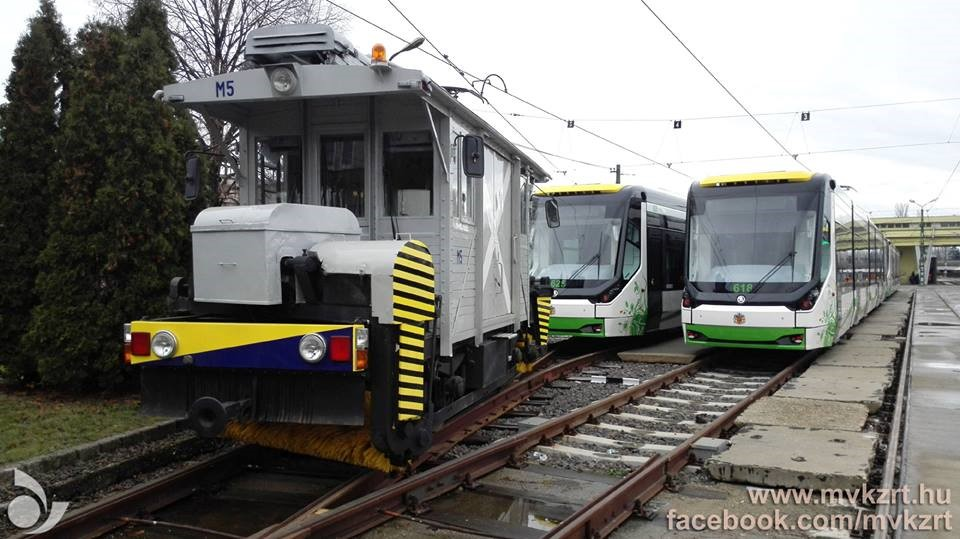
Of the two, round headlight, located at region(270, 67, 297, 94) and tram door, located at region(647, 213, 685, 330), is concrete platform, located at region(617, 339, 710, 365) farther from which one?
round headlight, located at region(270, 67, 297, 94)

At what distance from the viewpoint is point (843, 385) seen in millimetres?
10078

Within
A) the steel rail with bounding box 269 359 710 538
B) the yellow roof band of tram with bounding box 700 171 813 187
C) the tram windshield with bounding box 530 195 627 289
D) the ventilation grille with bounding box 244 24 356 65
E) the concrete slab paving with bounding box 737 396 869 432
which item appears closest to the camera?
the steel rail with bounding box 269 359 710 538

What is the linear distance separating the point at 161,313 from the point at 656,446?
5.42 meters

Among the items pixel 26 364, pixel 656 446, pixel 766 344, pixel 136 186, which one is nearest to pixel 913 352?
pixel 766 344

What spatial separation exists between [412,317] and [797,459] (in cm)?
326

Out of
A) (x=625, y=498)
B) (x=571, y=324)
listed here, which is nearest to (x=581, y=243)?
(x=571, y=324)

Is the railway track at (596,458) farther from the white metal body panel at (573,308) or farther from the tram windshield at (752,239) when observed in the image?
the white metal body panel at (573,308)

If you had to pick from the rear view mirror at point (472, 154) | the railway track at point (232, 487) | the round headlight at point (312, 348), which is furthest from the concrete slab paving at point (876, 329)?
the round headlight at point (312, 348)

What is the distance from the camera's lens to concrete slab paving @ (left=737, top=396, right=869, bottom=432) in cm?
760

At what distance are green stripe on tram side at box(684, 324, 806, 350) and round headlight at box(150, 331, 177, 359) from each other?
942cm

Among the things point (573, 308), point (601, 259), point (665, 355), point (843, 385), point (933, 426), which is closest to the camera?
point (933, 426)

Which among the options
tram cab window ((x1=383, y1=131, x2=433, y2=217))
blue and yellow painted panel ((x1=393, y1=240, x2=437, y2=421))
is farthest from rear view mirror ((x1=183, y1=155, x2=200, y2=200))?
blue and yellow painted panel ((x1=393, y1=240, x2=437, y2=421))

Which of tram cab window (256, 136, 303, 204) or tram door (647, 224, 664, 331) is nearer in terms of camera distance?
tram cab window (256, 136, 303, 204)

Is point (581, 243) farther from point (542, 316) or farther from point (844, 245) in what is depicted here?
point (844, 245)
